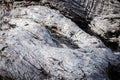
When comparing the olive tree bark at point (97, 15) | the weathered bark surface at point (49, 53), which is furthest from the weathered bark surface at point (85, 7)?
the weathered bark surface at point (49, 53)

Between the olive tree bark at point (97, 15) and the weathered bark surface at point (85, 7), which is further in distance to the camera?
the weathered bark surface at point (85, 7)

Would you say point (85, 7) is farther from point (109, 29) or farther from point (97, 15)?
point (109, 29)

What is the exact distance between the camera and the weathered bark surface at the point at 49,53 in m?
3.55

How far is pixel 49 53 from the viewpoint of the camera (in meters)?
3.77

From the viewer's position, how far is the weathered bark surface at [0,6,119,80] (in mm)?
3551

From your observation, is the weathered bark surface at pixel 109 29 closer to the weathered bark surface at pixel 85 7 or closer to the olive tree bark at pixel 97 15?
the olive tree bark at pixel 97 15

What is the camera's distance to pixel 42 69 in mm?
3570

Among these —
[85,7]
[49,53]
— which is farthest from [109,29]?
[49,53]

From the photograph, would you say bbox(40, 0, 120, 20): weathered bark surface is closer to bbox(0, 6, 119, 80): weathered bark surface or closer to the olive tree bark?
the olive tree bark

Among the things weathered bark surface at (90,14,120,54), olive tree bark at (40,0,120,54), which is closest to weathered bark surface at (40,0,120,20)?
olive tree bark at (40,0,120,54)

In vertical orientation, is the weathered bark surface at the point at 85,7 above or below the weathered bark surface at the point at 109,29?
above

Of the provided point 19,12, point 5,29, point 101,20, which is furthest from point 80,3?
point 5,29

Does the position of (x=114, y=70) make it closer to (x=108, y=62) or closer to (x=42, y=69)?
(x=108, y=62)

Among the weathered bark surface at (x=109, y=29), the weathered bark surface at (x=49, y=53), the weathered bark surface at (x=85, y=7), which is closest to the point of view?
the weathered bark surface at (x=49, y=53)
